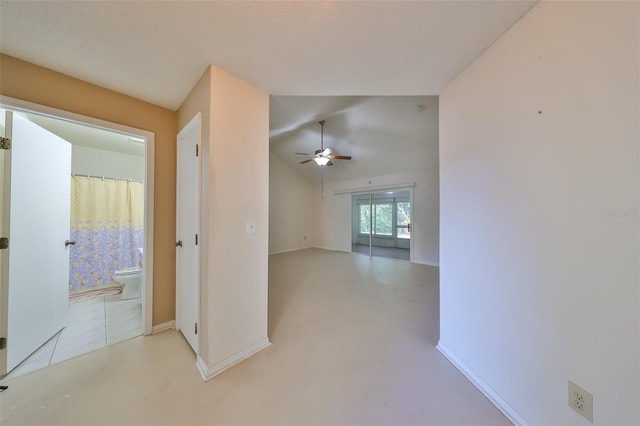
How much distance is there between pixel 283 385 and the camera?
1.45 meters

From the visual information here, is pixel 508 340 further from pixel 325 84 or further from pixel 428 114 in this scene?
pixel 428 114

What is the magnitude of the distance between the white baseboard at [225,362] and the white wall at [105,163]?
3.01 metres

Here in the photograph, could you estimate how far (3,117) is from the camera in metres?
1.58

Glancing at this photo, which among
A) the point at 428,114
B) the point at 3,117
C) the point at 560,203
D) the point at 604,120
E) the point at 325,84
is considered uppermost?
the point at 428,114

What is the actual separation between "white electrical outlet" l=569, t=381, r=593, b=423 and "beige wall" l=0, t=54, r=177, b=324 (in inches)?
118

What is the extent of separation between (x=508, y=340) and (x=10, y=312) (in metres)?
3.46

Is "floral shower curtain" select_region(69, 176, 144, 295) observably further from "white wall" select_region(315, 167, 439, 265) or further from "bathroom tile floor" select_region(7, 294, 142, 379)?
"white wall" select_region(315, 167, 439, 265)

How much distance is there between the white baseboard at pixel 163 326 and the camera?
2073mm

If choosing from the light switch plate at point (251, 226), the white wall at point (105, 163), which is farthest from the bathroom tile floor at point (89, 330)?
the white wall at point (105, 163)

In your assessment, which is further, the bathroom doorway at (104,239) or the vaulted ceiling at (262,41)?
the bathroom doorway at (104,239)

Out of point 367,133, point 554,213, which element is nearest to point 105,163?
point 367,133

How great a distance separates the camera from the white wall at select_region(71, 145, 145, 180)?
319 cm

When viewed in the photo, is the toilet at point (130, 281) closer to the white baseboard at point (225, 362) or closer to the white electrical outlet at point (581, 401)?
the white baseboard at point (225, 362)

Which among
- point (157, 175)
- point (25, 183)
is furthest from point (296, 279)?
point (25, 183)
